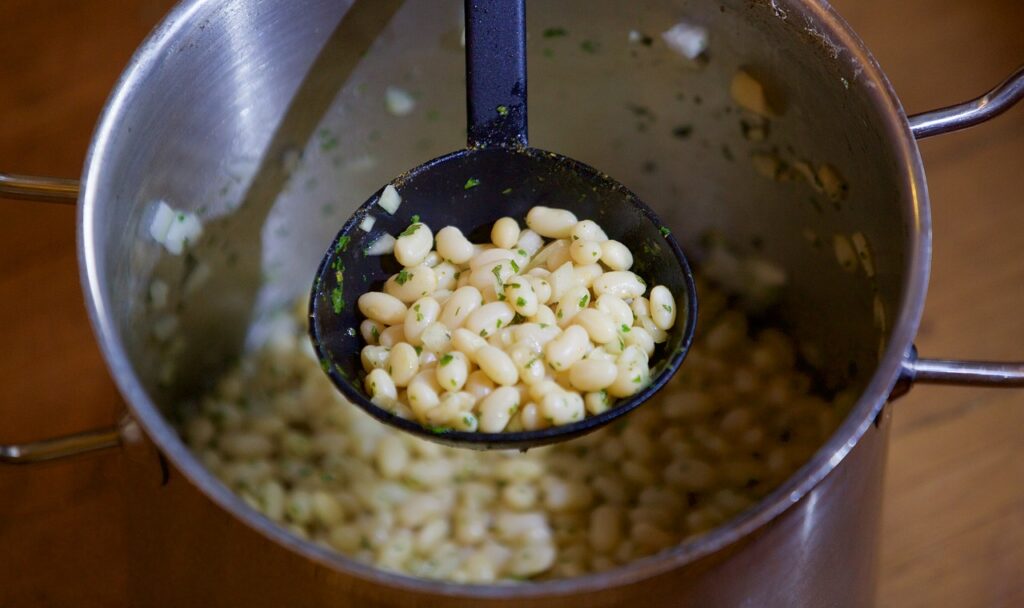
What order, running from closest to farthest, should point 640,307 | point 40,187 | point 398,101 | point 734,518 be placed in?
point 734,518 → point 40,187 → point 640,307 → point 398,101

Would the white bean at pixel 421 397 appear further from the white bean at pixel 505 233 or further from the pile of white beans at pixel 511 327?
the white bean at pixel 505 233

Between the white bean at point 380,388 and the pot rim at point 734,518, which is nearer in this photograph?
the pot rim at point 734,518

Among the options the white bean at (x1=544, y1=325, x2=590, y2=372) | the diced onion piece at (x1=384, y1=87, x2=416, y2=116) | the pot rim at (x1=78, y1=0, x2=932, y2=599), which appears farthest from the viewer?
the diced onion piece at (x1=384, y1=87, x2=416, y2=116)

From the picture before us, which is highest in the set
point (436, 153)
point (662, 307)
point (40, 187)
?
point (40, 187)

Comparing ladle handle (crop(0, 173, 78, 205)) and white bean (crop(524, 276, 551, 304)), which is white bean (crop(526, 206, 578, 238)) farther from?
ladle handle (crop(0, 173, 78, 205))

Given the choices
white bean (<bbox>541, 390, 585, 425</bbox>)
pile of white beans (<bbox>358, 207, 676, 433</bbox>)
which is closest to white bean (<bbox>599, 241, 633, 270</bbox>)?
pile of white beans (<bbox>358, 207, 676, 433</bbox>)

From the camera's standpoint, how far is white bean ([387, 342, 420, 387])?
25.4 inches

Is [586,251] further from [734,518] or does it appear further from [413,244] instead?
[734,518]

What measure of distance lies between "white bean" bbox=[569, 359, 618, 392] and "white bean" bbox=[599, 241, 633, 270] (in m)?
0.08

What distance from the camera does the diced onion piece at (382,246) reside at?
70 cm

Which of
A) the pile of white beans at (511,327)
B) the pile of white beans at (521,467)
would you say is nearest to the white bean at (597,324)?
the pile of white beans at (511,327)

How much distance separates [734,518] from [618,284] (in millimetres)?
245

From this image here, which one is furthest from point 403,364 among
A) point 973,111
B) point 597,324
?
point 973,111

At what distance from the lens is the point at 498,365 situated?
634 millimetres
